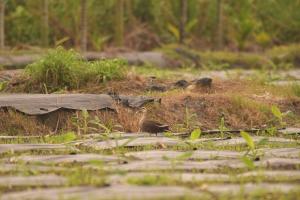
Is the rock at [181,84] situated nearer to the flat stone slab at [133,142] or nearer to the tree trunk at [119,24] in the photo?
the flat stone slab at [133,142]

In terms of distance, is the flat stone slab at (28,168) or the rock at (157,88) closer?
the flat stone slab at (28,168)

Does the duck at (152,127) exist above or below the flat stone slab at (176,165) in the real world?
above

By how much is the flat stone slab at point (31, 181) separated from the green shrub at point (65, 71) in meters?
3.89

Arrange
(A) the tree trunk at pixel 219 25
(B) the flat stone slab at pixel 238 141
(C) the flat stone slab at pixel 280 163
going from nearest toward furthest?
(C) the flat stone slab at pixel 280 163, (B) the flat stone slab at pixel 238 141, (A) the tree trunk at pixel 219 25

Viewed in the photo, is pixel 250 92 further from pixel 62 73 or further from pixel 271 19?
pixel 271 19

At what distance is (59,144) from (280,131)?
2346mm

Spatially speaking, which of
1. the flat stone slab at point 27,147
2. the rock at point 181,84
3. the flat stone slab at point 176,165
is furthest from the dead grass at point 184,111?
the flat stone slab at point 176,165

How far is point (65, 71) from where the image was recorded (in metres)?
8.09

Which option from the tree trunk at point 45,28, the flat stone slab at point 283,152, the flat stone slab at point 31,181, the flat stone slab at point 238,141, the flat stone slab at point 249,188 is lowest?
the flat stone slab at point 249,188

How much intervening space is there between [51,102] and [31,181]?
2.96 metres

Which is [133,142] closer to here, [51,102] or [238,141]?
[238,141]

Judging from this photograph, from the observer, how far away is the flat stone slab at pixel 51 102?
22.0 ft

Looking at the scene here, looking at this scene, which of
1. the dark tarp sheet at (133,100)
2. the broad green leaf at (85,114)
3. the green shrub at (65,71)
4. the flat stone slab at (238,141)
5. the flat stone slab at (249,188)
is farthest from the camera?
the green shrub at (65,71)

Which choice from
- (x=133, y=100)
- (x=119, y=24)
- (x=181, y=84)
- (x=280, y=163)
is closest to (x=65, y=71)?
(x=133, y=100)
